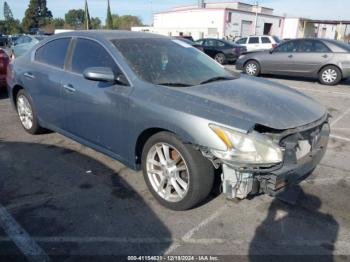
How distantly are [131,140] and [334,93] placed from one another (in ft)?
26.5

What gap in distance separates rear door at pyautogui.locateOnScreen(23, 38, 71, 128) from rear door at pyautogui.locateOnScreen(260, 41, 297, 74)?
9.11 m

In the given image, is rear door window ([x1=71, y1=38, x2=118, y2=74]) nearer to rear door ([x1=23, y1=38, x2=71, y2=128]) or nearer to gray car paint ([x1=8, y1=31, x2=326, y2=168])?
gray car paint ([x1=8, y1=31, x2=326, y2=168])

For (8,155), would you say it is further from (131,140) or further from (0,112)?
(0,112)

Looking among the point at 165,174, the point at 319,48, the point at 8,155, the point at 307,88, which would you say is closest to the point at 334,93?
the point at 307,88

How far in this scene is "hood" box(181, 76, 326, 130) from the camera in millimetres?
2803

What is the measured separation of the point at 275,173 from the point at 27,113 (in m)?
4.07

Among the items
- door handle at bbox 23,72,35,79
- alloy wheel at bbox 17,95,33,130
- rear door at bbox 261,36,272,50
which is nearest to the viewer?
door handle at bbox 23,72,35,79

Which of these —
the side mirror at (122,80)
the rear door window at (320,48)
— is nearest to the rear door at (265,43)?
the rear door window at (320,48)

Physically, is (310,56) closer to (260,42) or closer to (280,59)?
(280,59)

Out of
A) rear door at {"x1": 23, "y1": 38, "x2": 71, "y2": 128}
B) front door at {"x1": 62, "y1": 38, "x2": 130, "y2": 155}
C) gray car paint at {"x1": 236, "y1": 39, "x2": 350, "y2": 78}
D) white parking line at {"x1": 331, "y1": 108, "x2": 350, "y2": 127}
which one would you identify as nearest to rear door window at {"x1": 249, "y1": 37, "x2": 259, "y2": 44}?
gray car paint at {"x1": 236, "y1": 39, "x2": 350, "y2": 78}

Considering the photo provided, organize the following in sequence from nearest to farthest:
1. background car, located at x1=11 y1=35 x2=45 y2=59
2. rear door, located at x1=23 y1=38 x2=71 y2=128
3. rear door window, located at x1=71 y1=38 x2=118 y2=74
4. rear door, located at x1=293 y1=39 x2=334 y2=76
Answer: rear door window, located at x1=71 y1=38 x2=118 y2=74 < rear door, located at x1=23 y1=38 x2=71 y2=128 < rear door, located at x1=293 y1=39 x2=334 y2=76 < background car, located at x1=11 y1=35 x2=45 y2=59

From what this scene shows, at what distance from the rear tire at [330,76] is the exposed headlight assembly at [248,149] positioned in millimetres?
9424

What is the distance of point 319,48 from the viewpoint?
433 inches

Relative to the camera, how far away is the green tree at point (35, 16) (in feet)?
293
